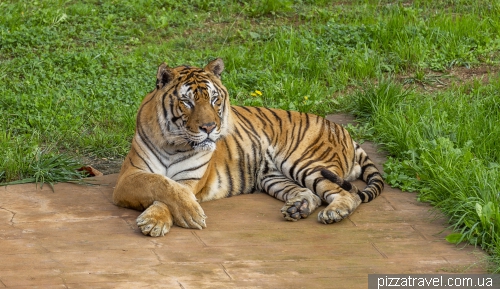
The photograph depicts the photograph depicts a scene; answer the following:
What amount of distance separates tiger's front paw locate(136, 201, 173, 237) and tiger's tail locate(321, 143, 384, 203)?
1201 millimetres

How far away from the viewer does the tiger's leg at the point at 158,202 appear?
488 centimetres

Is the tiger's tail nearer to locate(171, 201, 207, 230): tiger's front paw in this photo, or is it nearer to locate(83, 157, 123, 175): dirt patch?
locate(171, 201, 207, 230): tiger's front paw

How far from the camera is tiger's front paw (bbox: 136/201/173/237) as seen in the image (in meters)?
4.82

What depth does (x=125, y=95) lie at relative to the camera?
25.0 ft

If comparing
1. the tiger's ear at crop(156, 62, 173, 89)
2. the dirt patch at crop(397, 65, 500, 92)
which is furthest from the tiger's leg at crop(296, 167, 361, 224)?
the dirt patch at crop(397, 65, 500, 92)

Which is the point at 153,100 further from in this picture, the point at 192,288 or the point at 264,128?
the point at 192,288

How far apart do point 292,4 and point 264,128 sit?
4.35 metres

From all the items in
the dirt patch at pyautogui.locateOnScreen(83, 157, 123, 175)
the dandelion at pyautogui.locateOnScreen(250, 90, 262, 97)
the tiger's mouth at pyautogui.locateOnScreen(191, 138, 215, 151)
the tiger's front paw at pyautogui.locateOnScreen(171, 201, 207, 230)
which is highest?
the tiger's mouth at pyautogui.locateOnScreen(191, 138, 215, 151)

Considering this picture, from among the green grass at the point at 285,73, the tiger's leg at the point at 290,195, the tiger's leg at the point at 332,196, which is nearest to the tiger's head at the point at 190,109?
the tiger's leg at the point at 290,195

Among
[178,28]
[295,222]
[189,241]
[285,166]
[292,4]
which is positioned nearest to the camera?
[189,241]

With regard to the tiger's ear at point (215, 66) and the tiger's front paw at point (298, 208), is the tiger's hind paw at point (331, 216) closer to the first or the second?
the tiger's front paw at point (298, 208)

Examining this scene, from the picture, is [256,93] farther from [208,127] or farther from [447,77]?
[208,127]

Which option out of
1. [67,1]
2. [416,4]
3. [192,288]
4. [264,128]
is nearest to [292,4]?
[416,4]

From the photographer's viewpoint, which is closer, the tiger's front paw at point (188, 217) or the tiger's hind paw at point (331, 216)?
the tiger's front paw at point (188, 217)
